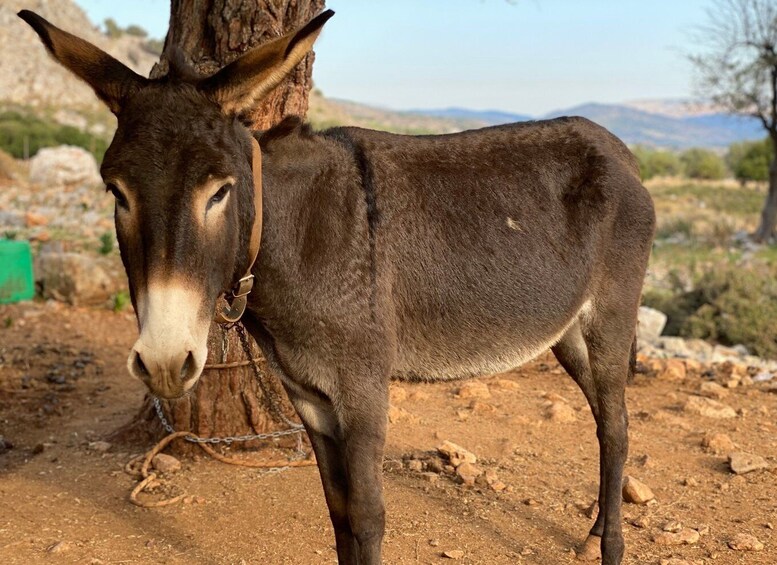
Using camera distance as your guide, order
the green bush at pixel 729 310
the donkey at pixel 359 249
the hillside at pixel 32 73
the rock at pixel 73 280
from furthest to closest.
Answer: the hillside at pixel 32 73 → the green bush at pixel 729 310 → the rock at pixel 73 280 → the donkey at pixel 359 249

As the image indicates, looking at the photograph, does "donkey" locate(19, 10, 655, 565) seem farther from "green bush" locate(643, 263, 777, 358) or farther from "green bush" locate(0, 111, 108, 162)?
"green bush" locate(0, 111, 108, 162)

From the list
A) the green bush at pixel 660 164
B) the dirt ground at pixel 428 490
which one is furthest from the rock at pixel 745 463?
the green bush at pixel 660 164

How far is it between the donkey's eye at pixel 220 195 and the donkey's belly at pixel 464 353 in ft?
3.33

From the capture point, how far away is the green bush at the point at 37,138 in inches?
1017

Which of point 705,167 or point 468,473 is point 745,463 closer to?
point 468,473

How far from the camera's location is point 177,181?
7.37ft

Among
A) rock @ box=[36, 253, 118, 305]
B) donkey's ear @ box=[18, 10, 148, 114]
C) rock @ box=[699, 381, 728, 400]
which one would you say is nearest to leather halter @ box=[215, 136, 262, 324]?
donkey's ear @ box=[18, 10, 148, 114]

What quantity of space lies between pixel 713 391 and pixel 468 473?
2800 millimetres

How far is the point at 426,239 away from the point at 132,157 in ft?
4.05

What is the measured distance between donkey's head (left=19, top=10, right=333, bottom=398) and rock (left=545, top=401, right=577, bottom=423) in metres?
3.59

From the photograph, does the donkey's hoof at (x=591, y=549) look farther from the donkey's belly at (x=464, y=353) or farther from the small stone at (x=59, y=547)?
the small stone at (x=59, y=547)

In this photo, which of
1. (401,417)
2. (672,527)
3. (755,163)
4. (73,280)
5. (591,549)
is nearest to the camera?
(591,549)

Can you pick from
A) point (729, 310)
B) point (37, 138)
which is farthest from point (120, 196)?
point (37, 138)

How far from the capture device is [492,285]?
125 inches
